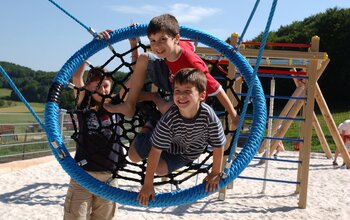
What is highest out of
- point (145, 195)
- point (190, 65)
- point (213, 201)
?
point (190, 65)

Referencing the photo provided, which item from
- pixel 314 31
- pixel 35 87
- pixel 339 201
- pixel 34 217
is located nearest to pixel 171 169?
pixel 34 217

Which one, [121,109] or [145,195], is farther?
[121,109]

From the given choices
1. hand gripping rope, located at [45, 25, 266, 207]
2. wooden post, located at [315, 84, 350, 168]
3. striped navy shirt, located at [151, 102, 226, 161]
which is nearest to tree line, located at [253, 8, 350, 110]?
wooden post, located at [315, 84, 350, 168]

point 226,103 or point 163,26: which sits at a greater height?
point 163,26

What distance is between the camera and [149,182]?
2391 mm

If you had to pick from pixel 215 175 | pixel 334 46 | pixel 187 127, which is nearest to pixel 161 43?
pixel 187 127

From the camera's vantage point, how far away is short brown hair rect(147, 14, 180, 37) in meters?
Result: 2.61

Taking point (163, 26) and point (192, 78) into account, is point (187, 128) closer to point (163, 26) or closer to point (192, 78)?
point (192, 78)

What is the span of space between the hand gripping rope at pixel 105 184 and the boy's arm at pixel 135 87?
0.29m

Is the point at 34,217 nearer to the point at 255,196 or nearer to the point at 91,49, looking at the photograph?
the point at 91,49

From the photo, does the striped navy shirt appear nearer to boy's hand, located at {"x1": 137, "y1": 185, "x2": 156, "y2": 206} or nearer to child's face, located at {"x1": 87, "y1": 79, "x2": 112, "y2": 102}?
boy's hand, located at {"x1": 137, "y1": 185, "x2": 156, "y2": 206}

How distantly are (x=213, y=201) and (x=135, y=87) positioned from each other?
3.35m

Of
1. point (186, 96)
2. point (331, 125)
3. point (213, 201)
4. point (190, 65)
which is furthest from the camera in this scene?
point (331, 125)

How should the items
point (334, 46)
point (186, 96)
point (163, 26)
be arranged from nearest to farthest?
point (186, 96)
point (163, 26)
point (334, 46)
